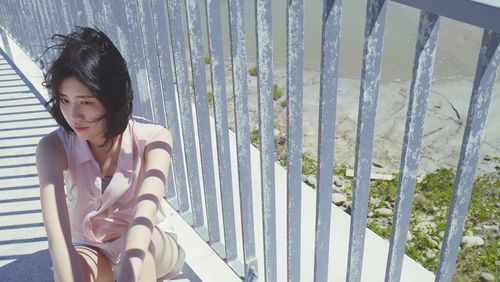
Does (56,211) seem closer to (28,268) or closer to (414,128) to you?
(28,268)

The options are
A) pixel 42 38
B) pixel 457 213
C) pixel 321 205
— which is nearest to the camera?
pixel 457 213

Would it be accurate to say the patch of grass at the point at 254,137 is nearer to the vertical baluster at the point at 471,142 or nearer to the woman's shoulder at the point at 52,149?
the woman's shoulder at the point at 52,149

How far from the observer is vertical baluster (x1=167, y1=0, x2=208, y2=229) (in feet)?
6.08

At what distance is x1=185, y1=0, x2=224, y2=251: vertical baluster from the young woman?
0.16 metres

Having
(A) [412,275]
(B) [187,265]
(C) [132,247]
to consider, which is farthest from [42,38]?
(A) [412,275]

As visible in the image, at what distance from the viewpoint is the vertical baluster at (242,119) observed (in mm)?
1557

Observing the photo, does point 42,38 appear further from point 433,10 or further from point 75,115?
point 433,10

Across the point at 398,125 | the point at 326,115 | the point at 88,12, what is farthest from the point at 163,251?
the point at 398,125

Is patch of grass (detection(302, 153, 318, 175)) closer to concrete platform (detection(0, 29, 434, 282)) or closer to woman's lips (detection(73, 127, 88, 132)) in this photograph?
concrete platform (detection(0, 29, 434, 282))

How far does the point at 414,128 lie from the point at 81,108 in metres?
0.99

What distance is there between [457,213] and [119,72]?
3.49ft

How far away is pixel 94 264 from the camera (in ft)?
6.09

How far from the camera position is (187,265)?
219 centimetres

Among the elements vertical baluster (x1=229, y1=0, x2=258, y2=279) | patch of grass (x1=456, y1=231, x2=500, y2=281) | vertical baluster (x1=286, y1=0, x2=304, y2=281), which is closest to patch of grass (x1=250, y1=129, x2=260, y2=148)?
patch of grass (x1=456, y1=231, x2=500, y2=281)
